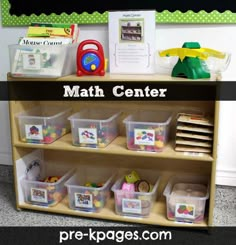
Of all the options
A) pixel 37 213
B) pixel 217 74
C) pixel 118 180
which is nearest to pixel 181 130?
pixel 217 74

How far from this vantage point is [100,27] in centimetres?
177

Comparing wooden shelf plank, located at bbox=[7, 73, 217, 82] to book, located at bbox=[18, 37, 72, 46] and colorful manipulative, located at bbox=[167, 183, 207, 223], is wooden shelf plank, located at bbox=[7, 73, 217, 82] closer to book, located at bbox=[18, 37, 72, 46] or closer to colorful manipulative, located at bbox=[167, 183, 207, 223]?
book, located at bbox=[18, 37, 72, 46]

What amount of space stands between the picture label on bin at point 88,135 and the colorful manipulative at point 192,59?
0.43m

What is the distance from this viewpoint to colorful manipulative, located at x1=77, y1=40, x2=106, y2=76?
162cm

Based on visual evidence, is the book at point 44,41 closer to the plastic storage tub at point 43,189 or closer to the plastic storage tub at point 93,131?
the plastic storage tub at point 93,131

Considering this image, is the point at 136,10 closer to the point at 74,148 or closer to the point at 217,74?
the point at 217,74

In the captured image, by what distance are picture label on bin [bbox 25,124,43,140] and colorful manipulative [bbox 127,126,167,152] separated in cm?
43

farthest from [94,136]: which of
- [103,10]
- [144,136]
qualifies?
[103,10]

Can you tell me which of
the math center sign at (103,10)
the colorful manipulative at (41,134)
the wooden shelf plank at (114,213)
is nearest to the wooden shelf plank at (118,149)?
the colorful manipulative at (41,134)

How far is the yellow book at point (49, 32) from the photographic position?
66.0 inches

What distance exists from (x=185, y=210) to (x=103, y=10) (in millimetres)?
970

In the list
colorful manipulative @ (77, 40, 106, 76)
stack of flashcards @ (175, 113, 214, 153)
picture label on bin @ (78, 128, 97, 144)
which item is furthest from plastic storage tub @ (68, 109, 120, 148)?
stack of flashcards @ (175, 113, 214, 153)

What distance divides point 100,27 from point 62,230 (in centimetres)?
94

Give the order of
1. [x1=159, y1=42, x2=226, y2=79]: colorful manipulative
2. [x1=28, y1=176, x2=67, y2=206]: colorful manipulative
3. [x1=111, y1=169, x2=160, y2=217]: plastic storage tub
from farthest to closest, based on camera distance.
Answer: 1. [x1=28, y1=176, x2=67, y2=206]: colorful manipulative
2. [x1=111, y1=169, x2=160, y2=217]: plastic storage tub
3. [x1=159, y1=42, x2=226, y2=79]: colorful manipulative
